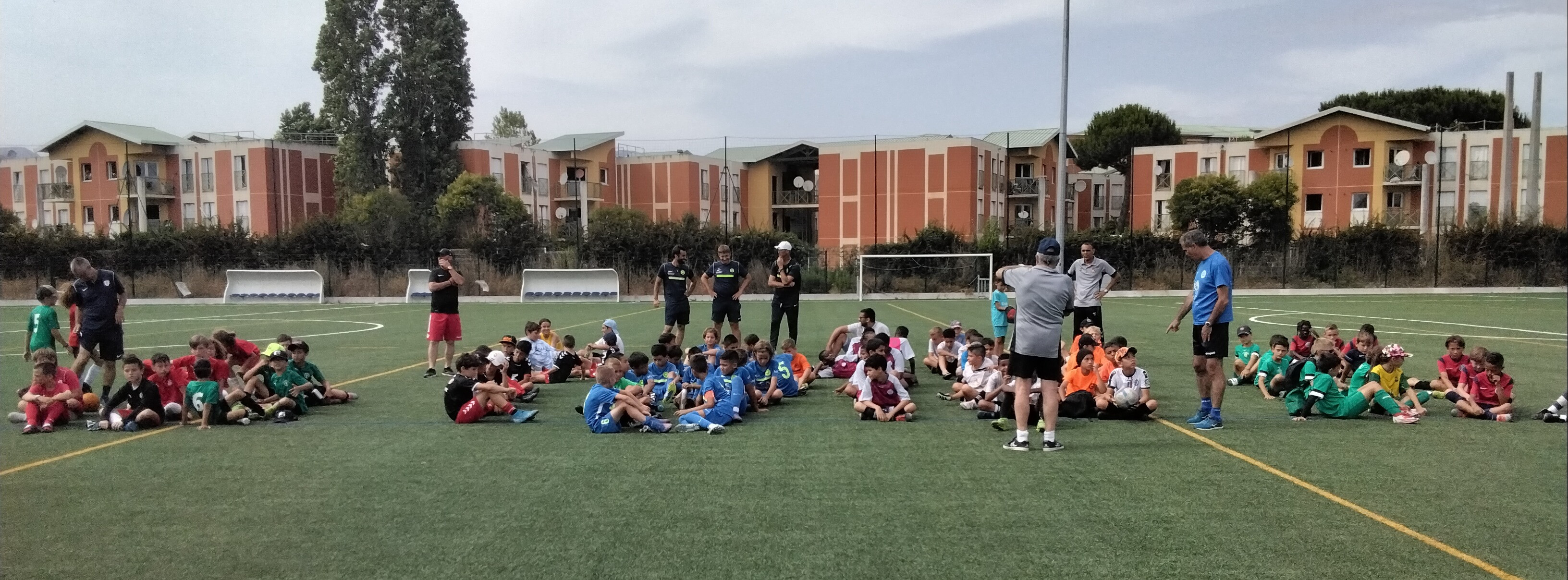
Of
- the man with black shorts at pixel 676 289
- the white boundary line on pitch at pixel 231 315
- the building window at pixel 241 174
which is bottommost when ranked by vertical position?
the white boundary line on pitch at pixel 231 315

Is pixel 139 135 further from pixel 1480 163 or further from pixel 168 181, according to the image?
pixel 1480 163

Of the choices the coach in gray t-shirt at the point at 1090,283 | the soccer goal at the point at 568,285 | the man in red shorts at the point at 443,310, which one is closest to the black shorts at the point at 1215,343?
the coach in gray t-shirt at the point at 1090,283

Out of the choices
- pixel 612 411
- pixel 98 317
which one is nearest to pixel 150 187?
pixel 98 317

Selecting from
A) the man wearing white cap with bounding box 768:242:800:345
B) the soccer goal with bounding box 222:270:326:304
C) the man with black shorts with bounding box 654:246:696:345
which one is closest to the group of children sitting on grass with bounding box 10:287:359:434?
the man with black shorts with bounding box 654:246:696:345

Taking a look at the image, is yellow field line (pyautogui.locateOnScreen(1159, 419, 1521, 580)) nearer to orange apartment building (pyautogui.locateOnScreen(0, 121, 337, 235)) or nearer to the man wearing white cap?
the man wearing white cap

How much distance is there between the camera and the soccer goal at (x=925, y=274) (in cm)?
3403

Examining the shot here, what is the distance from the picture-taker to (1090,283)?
1089cm

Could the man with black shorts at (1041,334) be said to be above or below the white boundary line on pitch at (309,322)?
above

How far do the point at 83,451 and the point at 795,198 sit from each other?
53.4 metres

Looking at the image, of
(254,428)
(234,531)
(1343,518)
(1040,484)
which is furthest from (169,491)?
(1343,518)

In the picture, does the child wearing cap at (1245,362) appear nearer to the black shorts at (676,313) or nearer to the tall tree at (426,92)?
the black shorts at (676,313)

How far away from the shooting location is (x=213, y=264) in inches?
1423

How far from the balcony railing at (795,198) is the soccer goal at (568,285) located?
1116 inches

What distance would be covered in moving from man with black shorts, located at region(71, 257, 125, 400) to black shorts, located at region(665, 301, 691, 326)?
20.5 feet
